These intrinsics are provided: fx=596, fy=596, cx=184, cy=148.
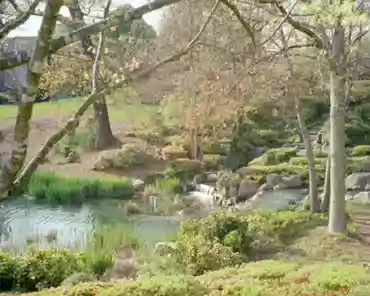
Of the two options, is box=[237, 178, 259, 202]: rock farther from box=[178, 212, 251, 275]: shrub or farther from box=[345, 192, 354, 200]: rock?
box=[178, 212, 251, 275]: shrub

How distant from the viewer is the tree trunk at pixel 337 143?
29.9 ft

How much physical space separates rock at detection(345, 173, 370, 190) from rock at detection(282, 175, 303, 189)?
136 centimetres

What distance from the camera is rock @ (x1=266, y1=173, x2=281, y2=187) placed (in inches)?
638

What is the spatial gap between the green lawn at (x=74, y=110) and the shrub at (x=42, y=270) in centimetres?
1368

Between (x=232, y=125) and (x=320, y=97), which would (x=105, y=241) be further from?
(x=320, y=97)

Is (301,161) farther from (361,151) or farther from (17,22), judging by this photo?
(17,22)

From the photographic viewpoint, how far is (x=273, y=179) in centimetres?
1630

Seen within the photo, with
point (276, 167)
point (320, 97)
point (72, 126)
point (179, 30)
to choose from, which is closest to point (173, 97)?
point (179, 30)

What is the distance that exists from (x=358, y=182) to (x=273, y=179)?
2.27 m

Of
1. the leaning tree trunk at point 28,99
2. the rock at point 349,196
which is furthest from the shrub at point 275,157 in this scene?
the leaning tree trunk at point 28,99

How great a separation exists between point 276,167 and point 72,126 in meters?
14.2

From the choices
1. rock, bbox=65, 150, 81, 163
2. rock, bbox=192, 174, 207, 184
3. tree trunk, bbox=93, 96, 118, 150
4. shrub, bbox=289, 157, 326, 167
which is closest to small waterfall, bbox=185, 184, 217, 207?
rock, bbox=192, 174, 207, 184

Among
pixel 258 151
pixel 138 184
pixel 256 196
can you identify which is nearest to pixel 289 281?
pixel 256 196

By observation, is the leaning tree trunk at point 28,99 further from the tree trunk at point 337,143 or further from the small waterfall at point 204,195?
the small waterfall at point 204,195
